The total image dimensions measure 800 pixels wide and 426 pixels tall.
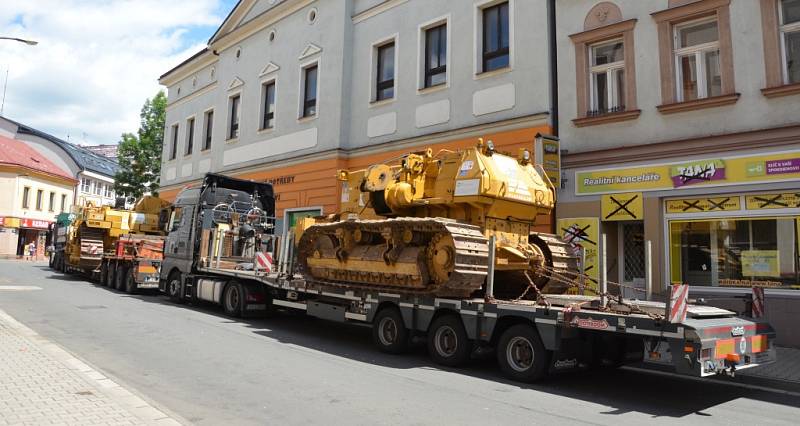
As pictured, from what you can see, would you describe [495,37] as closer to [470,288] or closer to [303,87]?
[303,87]

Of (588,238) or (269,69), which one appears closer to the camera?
(588,238)

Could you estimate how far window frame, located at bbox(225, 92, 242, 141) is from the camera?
23.8 metres

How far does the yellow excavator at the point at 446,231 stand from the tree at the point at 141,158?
33248mm

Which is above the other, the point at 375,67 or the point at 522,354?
the point at 375,67

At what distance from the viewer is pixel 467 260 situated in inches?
320

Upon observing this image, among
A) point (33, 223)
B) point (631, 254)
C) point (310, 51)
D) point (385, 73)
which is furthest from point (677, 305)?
point (33, 223)

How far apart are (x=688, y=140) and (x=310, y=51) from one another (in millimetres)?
13418

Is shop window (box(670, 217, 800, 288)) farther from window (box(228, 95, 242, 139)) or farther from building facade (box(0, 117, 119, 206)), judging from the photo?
building facade (box(0, 117, 119, 206))

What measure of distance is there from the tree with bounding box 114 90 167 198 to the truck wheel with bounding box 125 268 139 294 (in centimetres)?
2300

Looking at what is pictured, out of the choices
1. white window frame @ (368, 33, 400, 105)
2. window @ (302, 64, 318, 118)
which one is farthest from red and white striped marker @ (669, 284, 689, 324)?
window @ (302, 64, 318, 118)

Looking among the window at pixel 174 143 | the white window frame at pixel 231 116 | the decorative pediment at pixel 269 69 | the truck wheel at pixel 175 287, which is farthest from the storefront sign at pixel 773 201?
the window at pixel 174 143

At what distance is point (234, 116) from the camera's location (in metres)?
24.5

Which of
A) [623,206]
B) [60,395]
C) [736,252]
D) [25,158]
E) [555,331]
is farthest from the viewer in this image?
[25,158]

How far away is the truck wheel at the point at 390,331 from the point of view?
29.2ft
